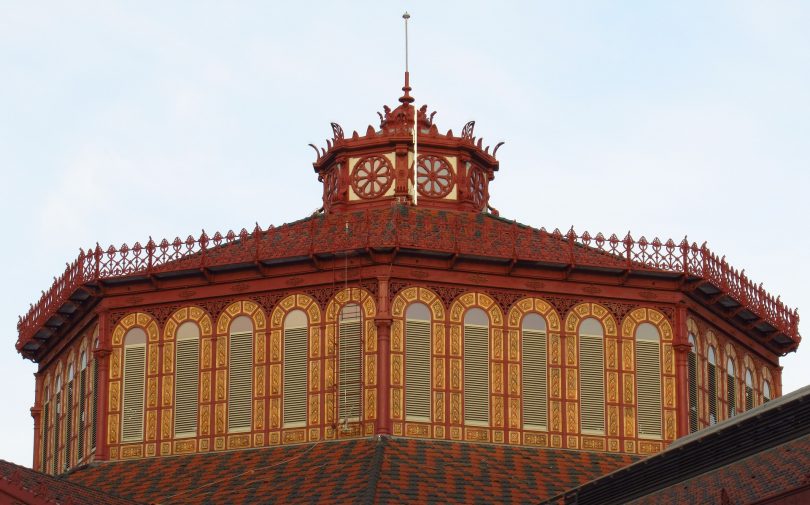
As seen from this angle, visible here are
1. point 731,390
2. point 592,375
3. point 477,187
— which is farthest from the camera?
point 477,187

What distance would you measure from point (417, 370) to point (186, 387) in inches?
262

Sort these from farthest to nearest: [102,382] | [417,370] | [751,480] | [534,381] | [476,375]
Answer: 1. [102,382]
2. [534,381]
3. [476,375]
4. [417,370]
5. [751,480]

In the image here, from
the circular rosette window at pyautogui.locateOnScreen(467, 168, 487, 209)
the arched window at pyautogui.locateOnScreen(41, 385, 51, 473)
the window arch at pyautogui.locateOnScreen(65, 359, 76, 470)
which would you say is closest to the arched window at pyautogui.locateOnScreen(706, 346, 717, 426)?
the circular rosette window at pyautogui.locateOnScreen(467, 168, 487, 209)

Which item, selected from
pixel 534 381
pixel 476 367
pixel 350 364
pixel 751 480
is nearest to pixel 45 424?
pixel 350 364

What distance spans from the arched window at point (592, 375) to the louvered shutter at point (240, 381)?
9.22 m

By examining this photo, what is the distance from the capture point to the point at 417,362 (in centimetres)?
6350

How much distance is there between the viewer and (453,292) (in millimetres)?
64188

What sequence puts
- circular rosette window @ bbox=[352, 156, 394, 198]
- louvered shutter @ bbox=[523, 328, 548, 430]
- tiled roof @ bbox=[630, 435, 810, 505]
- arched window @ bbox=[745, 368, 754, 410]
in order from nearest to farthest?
tiled roof @ bbox=[630, 435, 810, 505]
louvered shutter @ bbox=[523, 328, 548, 430]
circular rosette window @ bbox=[352, 156, 394, 198]
arched window @ bbox=[745, 368, 754, 410]

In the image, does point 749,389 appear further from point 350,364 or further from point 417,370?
point 350,364

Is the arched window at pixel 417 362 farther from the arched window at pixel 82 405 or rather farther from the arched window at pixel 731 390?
the arched window at pixel 82 405

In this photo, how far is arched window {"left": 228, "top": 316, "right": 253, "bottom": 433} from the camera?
64000 millimetres

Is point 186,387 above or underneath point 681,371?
underneath

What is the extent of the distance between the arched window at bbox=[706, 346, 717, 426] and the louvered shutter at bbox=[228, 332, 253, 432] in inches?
522

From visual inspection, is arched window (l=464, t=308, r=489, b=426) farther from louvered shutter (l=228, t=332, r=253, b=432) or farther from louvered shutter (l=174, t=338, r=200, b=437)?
louvered shutter (l=174, t=338, r=200, b=437)
